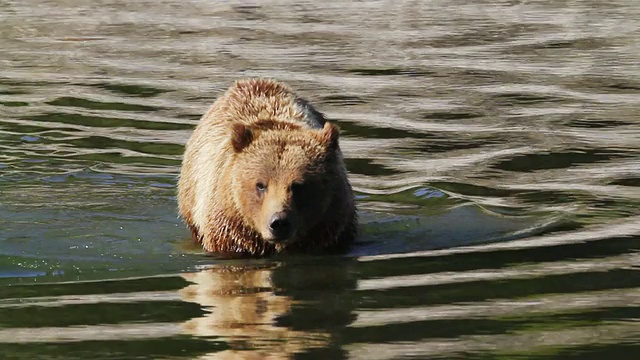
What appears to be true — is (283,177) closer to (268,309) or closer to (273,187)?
(273,187)

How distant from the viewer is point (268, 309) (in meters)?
7.67

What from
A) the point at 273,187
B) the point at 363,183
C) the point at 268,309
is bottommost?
the point at 363,183

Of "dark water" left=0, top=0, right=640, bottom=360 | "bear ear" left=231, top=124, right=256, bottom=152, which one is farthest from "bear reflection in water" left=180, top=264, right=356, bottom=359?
"bear ear" left=231, top=124, right=256, bottom=152

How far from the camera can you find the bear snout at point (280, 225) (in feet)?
28.7

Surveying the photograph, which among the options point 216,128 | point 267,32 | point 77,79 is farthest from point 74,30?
point 216,128

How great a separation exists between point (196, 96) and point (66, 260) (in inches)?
292

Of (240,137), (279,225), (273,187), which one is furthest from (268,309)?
(240,137)

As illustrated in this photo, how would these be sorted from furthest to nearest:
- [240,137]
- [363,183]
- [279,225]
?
[363,183] → [240,137] → [279,225]

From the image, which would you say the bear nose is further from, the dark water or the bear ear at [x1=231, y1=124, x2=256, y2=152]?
the bear ear at [x1=231, y1=124, x2=256, y2=152]

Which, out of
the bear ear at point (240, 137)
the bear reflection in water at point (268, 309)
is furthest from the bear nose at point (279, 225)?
the bear ear at point (240, 137)

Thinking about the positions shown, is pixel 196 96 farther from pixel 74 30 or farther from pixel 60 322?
pixel 60 322

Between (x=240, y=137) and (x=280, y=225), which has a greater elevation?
(x=240, y=137)

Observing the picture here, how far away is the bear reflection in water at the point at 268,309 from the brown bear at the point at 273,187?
0.34 meters

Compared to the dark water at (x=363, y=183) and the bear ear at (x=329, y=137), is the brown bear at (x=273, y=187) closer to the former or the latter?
the bear ear at (x=329, y=137)
